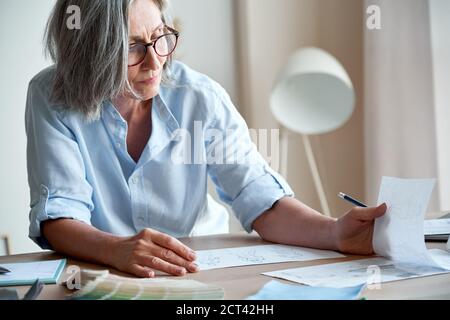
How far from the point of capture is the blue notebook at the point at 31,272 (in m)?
1.15

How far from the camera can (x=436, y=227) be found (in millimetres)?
1514

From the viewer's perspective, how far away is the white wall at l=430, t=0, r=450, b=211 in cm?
259

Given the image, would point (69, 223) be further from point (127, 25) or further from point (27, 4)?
point (27, 4)

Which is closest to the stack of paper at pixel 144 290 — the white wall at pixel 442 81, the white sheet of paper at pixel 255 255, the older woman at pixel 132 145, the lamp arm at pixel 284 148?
the white sheet of paper at pixel 255 255

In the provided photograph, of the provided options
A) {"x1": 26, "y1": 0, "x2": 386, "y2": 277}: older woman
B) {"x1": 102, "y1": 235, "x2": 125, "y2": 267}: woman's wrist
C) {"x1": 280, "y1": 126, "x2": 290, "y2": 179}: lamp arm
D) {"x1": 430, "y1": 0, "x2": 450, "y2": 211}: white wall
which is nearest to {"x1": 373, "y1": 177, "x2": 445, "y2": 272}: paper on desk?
{"x1": 26, "y1": 0, "x2": 386, "y2": 277}: older woman

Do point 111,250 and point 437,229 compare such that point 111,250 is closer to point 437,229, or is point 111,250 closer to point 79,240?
point 79,240

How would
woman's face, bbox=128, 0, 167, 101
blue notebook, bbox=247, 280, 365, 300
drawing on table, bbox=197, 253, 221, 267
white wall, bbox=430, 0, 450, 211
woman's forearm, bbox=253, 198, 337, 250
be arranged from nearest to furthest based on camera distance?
1. blue notebook, bbox=247, 280, 365, 300
2. drawing on table, bbox=197, 253, 221, 267
3. woman's forearm, bbox=253, 198, 337, 250
4. woman's face, bbox=128, 0, 167, 101
5. white wall, bbox=430, 0, 450, 211

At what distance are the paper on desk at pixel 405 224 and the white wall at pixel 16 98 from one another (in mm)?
2058

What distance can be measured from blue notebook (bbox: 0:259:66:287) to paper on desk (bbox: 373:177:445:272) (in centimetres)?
58

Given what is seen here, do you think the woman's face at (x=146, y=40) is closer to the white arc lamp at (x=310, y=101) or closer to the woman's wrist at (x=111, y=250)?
the woman's wrist at (x=111, y=250)

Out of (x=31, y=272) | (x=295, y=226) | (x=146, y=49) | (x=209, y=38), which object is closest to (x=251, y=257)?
(x=295, y=226)

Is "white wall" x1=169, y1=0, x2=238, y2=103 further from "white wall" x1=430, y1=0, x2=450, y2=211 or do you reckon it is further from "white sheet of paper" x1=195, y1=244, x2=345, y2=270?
"white sheet of paper" x1=195, y1=244, x2=345, y2=270

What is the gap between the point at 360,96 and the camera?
3.21 m
